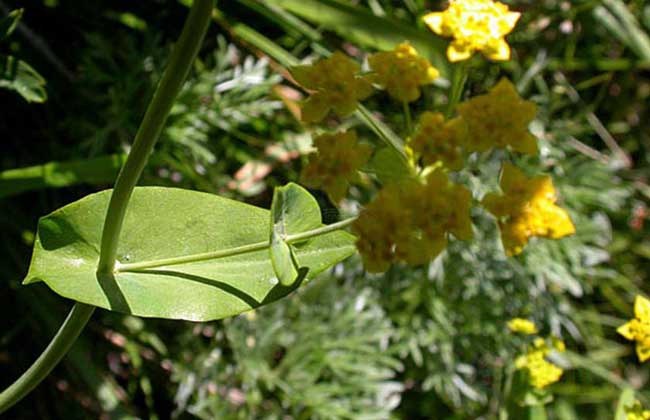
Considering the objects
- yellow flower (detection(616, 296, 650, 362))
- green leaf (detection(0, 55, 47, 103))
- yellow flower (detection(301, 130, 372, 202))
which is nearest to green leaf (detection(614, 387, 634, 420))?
yellow flower (detection(616, 296, 650, 362))

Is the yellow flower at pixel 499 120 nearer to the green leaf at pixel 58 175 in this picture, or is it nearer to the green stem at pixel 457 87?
the green stem at pixel 457 87

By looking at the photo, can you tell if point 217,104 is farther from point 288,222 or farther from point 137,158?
point 137,158

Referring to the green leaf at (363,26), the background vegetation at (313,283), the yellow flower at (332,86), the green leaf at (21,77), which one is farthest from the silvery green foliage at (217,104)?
the yellow flower at (332,86)

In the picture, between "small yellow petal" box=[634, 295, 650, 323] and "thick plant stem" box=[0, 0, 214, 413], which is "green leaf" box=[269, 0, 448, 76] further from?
"thick plant stem" box=[0, 0, 214, 413]

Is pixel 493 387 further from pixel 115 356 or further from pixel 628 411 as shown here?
pixel 115 356

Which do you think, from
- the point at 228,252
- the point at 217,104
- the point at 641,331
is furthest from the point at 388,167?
the point at 217,104

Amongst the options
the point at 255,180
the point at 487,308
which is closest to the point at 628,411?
the point at 487,308
